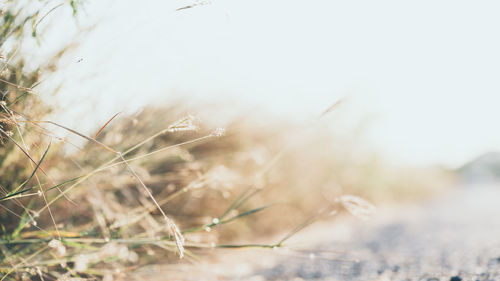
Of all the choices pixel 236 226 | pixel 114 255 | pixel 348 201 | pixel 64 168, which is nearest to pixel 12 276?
pixel 114 255

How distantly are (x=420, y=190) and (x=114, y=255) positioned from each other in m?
8.76

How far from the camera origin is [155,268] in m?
1.33

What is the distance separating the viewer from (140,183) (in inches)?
54.5

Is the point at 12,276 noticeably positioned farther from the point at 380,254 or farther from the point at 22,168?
the point at 380,254

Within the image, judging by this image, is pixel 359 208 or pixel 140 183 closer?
pixel 359 208

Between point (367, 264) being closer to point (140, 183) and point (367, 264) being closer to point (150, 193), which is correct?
point (140, 183)

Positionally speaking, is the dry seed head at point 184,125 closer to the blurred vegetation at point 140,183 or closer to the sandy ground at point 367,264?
the blurred vegetation at point 140,183

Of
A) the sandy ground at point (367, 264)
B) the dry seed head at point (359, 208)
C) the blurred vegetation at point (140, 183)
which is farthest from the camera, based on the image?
the sandy ground at point (367, 264)

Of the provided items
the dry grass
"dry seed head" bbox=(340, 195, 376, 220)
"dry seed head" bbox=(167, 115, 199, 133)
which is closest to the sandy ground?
the dry grass

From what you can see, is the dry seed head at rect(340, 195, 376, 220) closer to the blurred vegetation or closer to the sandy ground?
the blurred vegetation

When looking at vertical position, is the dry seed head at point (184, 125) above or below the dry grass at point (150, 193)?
above

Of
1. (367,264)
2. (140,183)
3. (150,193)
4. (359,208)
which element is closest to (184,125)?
(150,193)

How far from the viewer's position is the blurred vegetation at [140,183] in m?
0.93

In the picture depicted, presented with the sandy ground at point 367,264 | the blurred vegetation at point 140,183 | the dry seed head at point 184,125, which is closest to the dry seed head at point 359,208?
the blurred vegetation at point 140,183
